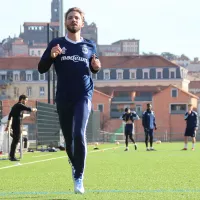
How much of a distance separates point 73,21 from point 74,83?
2.21 ft

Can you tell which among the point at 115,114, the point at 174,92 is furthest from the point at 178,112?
the point at 115,114

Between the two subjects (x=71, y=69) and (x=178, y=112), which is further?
(x=178, y=112)

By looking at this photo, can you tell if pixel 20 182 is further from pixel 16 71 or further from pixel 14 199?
pixel 16 71

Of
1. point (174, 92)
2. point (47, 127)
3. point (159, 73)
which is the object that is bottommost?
point (47, 127)

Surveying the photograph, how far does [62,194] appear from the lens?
29.1 ft

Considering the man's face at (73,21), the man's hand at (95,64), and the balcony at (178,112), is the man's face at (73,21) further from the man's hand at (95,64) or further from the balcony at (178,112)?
the balcony at (178,112)

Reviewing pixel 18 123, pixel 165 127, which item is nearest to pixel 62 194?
pixel 18 123

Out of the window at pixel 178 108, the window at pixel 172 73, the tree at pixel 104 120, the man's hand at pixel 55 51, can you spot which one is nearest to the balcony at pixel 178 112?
the window at pixel 178 108

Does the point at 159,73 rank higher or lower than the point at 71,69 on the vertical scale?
higher

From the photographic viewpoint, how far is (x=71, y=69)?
8.95 meters

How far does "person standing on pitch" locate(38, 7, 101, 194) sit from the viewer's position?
8906 mm

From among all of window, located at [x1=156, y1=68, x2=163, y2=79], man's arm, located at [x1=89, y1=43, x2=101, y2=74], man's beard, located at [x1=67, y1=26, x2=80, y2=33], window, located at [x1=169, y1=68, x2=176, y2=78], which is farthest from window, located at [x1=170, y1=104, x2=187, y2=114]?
man's beard, located at [x1=67, y1=26, x2=80, y2=33]

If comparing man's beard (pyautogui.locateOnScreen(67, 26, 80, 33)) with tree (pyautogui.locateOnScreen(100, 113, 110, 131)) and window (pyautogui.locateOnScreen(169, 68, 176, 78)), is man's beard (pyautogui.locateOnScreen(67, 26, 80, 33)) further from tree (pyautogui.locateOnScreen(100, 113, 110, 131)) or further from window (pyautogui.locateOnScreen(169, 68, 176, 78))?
window (pyautogui.locateOnScreen(169, 68, 176, 78))

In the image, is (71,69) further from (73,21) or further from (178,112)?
(178,112)
